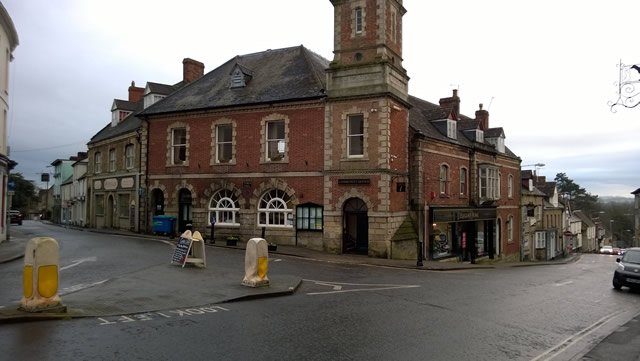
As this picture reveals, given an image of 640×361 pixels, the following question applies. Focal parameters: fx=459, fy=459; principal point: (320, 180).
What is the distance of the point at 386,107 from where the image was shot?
2300cm

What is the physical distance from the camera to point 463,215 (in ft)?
96.2

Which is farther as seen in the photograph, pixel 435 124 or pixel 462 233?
pixel 435 124

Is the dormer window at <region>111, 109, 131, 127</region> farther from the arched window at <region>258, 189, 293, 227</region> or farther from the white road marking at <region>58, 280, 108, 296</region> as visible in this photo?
the white road marking at <region>58, 280, 108, 296</region>

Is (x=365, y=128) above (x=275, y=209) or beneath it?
above

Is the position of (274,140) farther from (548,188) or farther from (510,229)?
(548,188)

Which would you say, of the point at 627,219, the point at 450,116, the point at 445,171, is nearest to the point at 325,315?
the point at 445,171

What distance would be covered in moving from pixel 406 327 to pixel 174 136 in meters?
23.9

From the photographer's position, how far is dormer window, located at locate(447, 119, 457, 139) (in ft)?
102

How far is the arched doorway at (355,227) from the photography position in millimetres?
23797

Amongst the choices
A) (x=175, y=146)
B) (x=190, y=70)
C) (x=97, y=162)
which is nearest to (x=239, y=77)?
(x=175, y=146)

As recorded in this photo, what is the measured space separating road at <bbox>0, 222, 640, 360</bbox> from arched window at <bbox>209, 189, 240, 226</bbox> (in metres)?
11.8

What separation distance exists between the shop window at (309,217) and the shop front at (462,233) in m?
6.53

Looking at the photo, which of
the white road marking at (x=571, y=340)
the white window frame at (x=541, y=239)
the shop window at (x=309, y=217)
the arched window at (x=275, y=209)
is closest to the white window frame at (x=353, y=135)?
the shop window at (x=309, y=217)

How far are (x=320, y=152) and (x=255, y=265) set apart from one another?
12.7 metres
